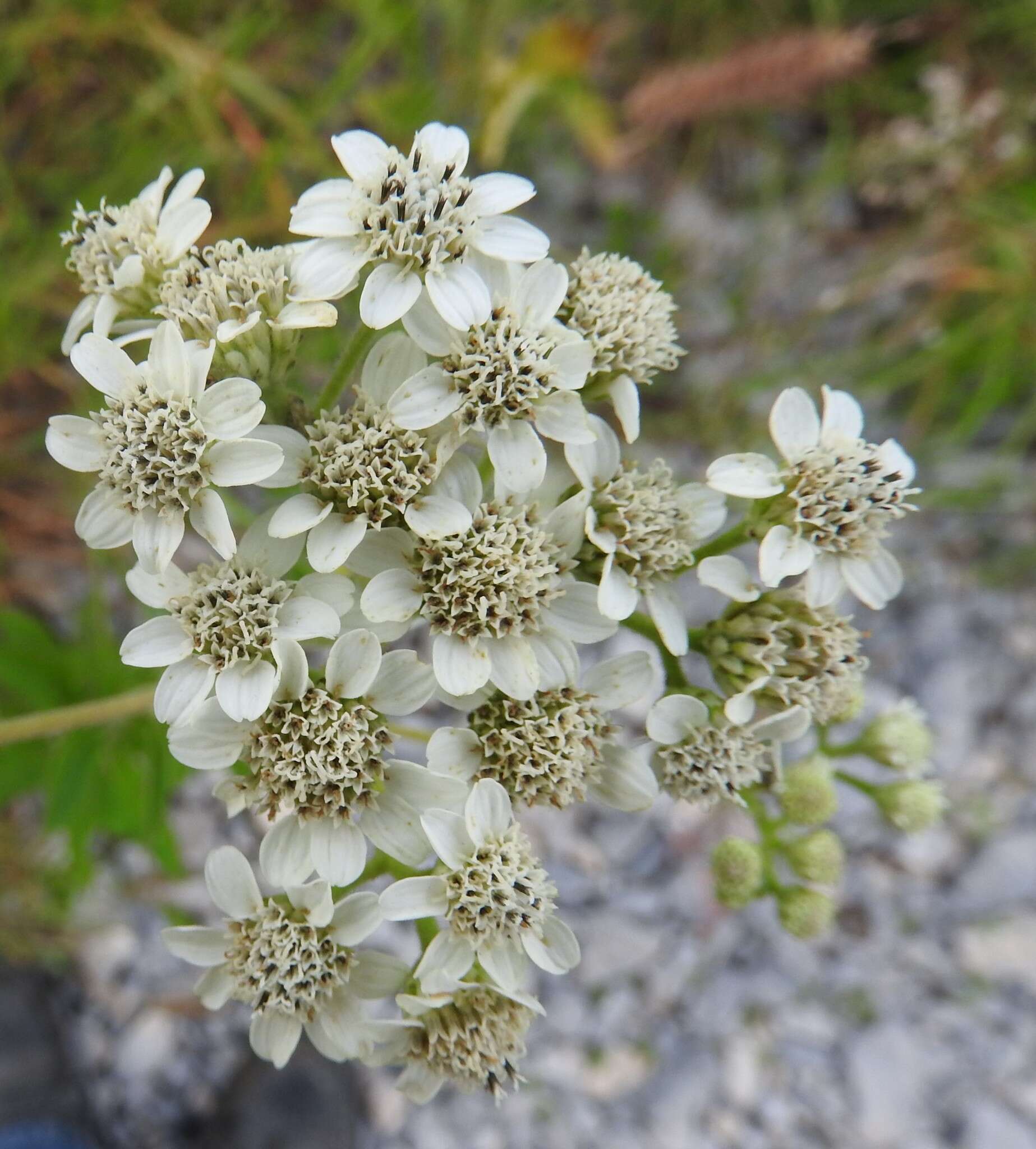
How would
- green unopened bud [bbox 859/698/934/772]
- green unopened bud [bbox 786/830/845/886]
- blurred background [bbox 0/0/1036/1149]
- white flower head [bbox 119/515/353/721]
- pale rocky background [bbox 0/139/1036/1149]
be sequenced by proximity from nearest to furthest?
1. white flower head [bbox 119/515/353/721]
2. green unopened bud [bbox 786/830/845/886]
3. green unopened bud [bbox 859/698/934/772]
4. blurred background [bbox 0/0/1036/1149]
5. pale rocky background [bbox 0/139/1036/1149]

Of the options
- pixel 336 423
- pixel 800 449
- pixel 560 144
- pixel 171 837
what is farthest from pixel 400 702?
pixel 560 144

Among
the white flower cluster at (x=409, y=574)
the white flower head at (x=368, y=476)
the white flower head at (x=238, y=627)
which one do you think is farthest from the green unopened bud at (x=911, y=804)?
the white flower head at (x=238, y=627)

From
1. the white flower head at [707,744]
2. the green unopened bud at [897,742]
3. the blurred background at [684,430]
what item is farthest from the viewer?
the blurred background at [684,430]

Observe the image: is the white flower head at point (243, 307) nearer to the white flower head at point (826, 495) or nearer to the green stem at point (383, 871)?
the white flower head at point (826, 495)

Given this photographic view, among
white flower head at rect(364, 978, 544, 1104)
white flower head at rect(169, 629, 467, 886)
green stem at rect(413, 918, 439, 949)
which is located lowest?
white flower head at rect(364, 978, 544, 1104)

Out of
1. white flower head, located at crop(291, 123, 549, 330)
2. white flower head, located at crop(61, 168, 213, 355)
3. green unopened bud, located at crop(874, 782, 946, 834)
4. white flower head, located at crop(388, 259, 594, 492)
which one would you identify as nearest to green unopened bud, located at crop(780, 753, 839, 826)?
green unopened bud, located at crop(874, 782, 946, 834)

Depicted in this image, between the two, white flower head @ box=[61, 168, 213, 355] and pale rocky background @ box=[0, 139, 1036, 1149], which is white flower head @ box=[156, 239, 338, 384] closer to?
white flower head @ box=[61, 168, 213, 355]

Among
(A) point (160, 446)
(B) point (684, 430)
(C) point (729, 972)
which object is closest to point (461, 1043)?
(A) point (160, 446)
